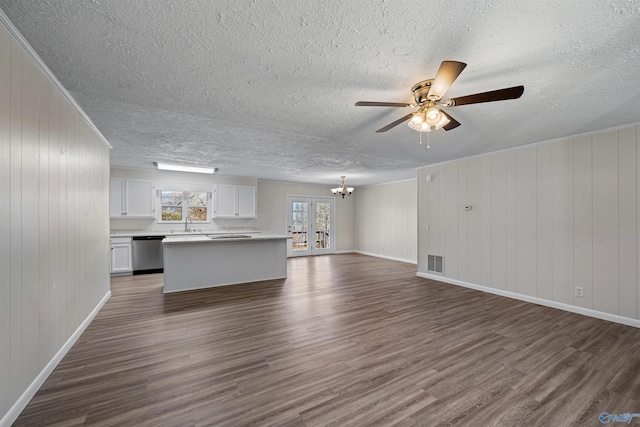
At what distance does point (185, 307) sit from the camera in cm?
370

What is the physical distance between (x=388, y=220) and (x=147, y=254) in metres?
6.63

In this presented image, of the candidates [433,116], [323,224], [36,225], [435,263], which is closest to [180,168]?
[36,225]

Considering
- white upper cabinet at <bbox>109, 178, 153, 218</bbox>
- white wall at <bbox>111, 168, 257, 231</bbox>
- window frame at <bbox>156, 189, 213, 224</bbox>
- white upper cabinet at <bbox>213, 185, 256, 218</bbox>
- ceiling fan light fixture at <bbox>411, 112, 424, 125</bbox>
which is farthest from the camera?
white upper cabinet at <bbox>213, 185, 256, 218</bbox>

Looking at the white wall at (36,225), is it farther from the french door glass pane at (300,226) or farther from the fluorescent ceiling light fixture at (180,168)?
the french door glass pane at (300,226)

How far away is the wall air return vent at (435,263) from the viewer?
5316 mm

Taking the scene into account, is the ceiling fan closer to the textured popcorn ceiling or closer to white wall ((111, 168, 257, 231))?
the textured popcorn ceiling

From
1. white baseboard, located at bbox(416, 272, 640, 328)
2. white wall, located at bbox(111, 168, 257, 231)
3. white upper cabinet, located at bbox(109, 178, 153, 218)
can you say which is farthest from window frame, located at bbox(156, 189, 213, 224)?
white baseboard, located at bbox(416, 272, 640, 328)

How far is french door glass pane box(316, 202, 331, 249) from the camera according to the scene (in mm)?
9102

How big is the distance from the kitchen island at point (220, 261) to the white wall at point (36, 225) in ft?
5.12

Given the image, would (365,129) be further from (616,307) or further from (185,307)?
(616,307)

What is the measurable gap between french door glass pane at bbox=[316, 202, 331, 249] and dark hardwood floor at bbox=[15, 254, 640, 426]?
17.2 feet

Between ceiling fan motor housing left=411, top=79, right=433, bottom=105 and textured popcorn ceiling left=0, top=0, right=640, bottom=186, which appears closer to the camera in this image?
textured popcorn ceiling left=0, top=0, right=640, bottom=186

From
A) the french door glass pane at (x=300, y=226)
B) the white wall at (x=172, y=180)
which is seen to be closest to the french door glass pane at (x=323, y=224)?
the french door glass pane at (x=300, y=226)

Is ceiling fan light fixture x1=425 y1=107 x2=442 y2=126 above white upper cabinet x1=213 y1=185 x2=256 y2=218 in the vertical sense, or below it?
Answer: above
